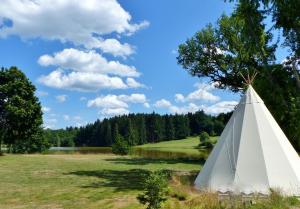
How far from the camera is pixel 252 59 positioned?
1417 inches

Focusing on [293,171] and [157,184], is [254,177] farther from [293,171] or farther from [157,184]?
[157,184]

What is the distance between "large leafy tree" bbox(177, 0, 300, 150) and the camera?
20.3 meters

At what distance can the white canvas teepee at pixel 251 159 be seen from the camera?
16.3 metres

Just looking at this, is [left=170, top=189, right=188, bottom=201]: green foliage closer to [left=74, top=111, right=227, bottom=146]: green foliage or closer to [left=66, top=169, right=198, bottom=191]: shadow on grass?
[left=66, top=169, right=198, bottom=191]: shadow on grass

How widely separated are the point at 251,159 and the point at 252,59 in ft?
67.6

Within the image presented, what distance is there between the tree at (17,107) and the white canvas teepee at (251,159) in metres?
30.5

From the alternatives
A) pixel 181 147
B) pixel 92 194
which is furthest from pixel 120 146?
pixel 181 147

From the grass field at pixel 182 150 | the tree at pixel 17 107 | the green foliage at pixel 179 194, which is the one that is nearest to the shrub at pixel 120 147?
the grass field at pixel 182 150

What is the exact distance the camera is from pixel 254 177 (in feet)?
53.9

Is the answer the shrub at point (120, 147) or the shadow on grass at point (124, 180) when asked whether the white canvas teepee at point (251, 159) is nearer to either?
the shadow on grass at point (124, 180)

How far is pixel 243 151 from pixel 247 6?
7.28 metres

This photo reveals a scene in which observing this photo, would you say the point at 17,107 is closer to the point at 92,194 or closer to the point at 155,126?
the point at 92,194

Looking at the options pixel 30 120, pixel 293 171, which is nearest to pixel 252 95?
pixel 293 171

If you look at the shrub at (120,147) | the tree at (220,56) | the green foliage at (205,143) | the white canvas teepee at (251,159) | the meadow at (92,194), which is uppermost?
the tree at (220,56)
